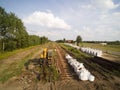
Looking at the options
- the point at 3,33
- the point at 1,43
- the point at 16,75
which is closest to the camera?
the point at 16,75

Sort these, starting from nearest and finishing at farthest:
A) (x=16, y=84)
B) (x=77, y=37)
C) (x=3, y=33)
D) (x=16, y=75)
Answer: (x=16, y=84), (x=16, y=75), (x=3, y=33), (x=77, y=37)

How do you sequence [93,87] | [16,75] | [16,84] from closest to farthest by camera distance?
1. [93,87]
2. [16,84]
3. [16,75]

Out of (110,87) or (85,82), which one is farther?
(85,82)

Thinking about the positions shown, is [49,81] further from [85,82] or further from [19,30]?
[19,30]

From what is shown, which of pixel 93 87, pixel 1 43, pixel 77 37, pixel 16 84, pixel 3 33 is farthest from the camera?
pixel 77 37

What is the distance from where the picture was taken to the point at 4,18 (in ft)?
119

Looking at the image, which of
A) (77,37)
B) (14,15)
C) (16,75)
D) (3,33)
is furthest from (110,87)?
(77,37)

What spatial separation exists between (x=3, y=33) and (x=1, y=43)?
3.25 metres

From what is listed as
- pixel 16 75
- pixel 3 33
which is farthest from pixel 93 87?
pixel 3 33

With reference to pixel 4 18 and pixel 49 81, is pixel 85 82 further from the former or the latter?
pixel 4 18

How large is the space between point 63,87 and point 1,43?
27620mm

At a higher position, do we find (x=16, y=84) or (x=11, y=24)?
(x=11, y=24)

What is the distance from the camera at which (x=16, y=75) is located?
12922 millimetres

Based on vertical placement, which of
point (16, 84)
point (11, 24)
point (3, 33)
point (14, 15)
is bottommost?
point (16, 84)
